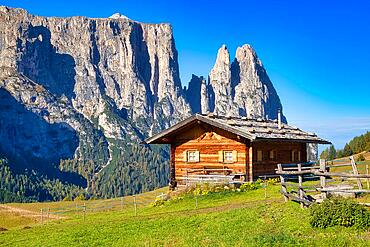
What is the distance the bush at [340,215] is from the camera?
15.5 m

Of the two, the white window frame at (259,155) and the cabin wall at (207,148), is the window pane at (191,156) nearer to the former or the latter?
the cabin wall at (207,148)

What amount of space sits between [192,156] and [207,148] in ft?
6.00

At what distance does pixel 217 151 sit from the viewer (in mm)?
38406

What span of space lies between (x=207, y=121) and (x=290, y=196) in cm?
1659

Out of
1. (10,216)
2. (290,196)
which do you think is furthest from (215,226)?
(10,216)

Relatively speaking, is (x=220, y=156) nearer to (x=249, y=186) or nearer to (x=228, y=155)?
(x=228, y=155)

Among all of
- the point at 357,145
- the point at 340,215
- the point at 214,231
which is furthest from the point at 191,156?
the point at 357,145

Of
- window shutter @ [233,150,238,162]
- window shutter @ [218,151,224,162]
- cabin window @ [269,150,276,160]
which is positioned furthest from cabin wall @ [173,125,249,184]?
cabin window @ [269,150,276,160]

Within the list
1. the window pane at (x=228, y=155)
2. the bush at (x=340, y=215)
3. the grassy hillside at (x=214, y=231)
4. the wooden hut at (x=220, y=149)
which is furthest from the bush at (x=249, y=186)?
the bush at (x=340, y=215)

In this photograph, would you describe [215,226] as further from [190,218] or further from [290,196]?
[290,196]

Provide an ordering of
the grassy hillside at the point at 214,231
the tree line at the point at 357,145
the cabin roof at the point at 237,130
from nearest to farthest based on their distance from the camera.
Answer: the grassy hillside at the point at 214,231, the cabin roof at the point at 237,130, the tree line at the point at 357,145

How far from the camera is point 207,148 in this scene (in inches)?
1535

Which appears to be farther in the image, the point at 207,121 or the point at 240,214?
the point at 207,121

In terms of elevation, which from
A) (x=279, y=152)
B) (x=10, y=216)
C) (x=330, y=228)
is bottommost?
(x=10, y=216)
